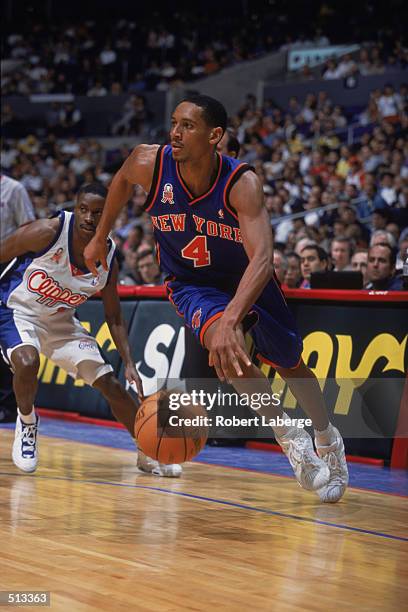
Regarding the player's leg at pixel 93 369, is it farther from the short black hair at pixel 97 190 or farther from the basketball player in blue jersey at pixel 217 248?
the basketball player in blue jersey at pixel 217 248

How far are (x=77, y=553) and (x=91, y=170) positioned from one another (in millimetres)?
17106

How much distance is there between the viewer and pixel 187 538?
167 inches

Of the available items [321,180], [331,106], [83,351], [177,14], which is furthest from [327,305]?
[177,14]

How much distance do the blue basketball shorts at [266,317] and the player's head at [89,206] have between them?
1.14 meters

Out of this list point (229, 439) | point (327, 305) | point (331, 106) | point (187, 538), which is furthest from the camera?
point (331, 106)

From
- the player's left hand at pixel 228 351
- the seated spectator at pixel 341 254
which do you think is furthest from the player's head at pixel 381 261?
the player's left hand at pixel 228 351

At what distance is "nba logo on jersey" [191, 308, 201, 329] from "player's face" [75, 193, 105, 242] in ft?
5.13

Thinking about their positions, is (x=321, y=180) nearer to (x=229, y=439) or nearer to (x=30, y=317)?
(x=229, y=439)

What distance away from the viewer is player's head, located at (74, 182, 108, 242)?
6102mm

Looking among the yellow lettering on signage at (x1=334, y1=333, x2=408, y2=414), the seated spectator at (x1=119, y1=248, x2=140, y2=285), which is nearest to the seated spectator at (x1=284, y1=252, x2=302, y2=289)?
the seated spectator at (x1=119, y1=248, x2=140, y2=285)

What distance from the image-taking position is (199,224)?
494cm

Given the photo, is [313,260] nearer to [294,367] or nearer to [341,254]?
[341,254]

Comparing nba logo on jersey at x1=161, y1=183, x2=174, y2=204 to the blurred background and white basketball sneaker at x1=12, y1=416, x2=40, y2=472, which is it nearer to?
white basketball sneaker at x1=12, y1=416, x2=40, y2=472

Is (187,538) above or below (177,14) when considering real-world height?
below
